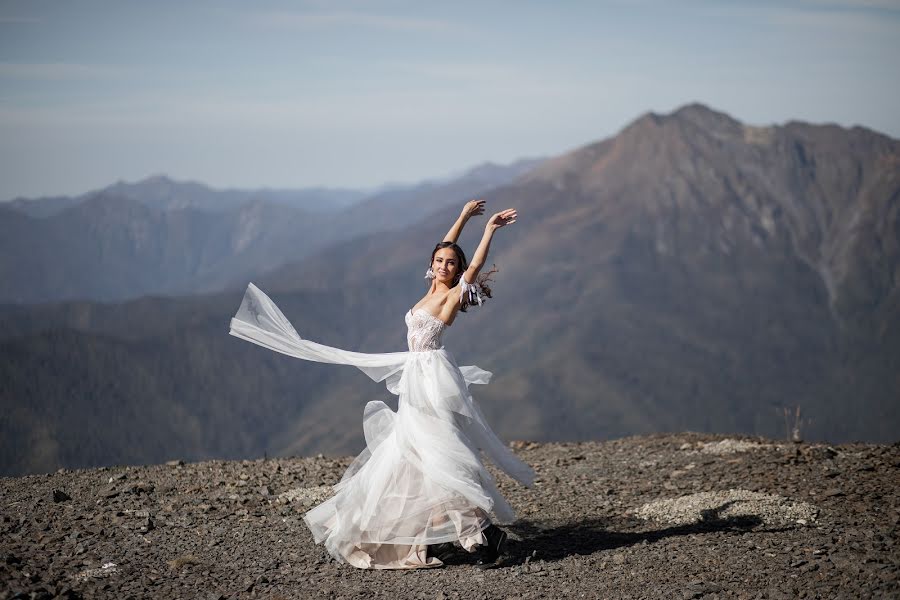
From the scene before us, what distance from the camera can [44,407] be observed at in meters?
183

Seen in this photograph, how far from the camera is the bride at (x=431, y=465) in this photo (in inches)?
342

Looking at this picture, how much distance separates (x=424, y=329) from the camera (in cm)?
893

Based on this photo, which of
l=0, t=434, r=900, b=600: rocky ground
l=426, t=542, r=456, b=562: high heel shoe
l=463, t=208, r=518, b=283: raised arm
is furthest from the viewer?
l=426, t=542, r=456, b=562: high heel shoe

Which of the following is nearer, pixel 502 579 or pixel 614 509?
pixel 502 579

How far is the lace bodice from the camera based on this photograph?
8.90m

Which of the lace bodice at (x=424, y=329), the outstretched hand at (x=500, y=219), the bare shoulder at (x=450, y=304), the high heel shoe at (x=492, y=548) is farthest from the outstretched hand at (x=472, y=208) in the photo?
the high heel shoe at (x=492, y=548)

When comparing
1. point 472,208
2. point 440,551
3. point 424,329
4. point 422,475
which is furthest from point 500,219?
point 440,551

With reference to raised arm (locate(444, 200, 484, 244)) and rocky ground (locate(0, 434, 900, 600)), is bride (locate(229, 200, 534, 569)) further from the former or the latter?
rocky ground (locate(0, 434, 900, 600))

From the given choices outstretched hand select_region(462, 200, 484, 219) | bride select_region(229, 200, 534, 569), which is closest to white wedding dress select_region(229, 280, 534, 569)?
bride select_region(229, 200, 534, 569)

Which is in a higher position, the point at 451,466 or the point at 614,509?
the point at 451,466

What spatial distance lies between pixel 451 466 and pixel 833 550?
3.70m

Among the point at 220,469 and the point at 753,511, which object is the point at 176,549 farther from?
the point at 753,511

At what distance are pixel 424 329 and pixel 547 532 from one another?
2942mm

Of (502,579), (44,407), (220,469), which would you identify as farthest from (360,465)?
(44,407)
